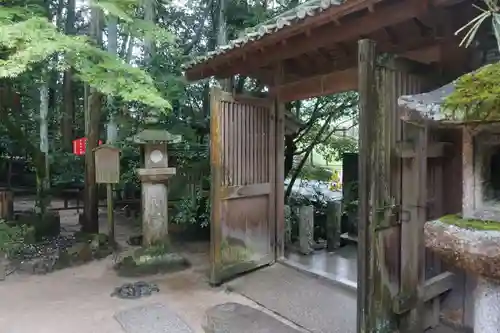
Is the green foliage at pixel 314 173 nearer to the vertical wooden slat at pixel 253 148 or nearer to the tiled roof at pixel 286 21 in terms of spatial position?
the vertical wooden slat at pixel 253 148

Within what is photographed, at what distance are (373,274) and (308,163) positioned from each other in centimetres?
815

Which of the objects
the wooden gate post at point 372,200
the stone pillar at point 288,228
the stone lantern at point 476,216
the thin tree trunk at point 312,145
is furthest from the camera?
the thin tree trunk at point 312,145

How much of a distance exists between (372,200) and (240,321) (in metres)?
2.20

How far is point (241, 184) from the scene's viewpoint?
578 cm

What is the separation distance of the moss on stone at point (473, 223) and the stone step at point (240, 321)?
8.26 ft

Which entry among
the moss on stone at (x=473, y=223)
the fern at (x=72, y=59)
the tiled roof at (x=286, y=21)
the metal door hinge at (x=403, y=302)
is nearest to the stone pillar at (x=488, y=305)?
the moss on stone at (x=473, y=223)

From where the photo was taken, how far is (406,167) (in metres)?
3.58

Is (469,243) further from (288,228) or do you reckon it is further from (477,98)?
(288,228)

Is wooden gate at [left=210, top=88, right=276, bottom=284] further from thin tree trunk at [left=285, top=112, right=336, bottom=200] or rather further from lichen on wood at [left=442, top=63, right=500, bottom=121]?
lichen on wood at [left=442, top=63, right=500, bottom=121]

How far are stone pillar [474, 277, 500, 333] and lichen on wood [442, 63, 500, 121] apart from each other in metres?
0.96

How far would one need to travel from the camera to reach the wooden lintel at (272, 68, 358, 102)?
4938 mm

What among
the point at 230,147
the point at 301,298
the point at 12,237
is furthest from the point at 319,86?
the point at 12,237

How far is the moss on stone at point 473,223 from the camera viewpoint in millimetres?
2059

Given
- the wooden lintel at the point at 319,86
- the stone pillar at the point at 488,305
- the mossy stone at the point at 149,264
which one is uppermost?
the wooden lintel at the point at 319,86
